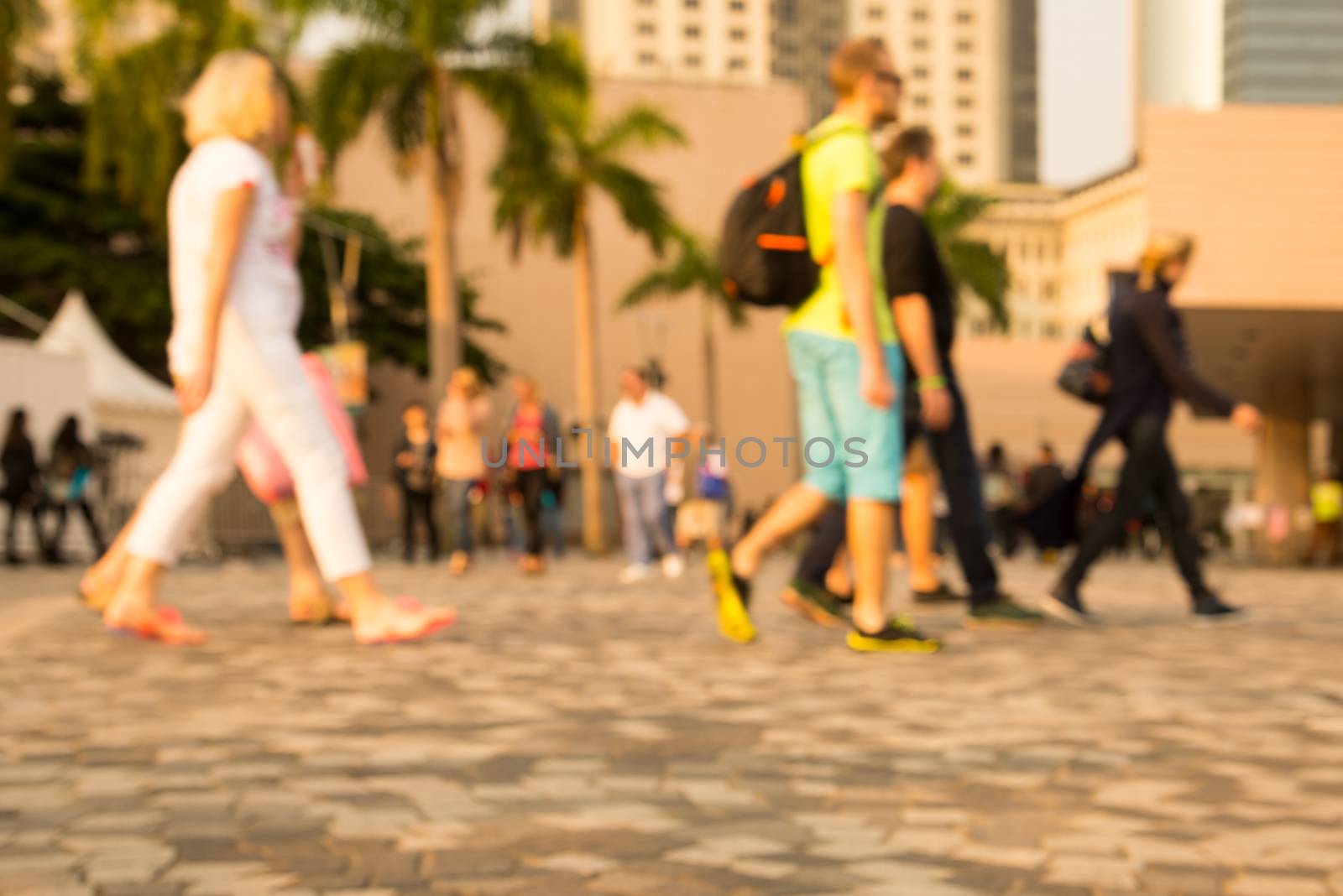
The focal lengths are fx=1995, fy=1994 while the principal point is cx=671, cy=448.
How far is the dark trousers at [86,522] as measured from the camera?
→ 19375 millimetres

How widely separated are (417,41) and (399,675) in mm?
21329

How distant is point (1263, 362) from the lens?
→ 31016 millimetres

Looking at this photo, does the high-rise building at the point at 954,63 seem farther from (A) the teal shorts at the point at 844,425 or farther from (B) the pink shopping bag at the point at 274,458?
(A) the teal shorts at the point at 844,425

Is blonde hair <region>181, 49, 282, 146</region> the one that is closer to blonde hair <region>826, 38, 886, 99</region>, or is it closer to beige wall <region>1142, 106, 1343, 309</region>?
blonde hair <region>826, 38, 886, 99</region>

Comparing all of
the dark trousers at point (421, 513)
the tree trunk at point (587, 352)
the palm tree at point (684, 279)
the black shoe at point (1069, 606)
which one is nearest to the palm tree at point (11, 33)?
the dark trousers at point (421, 513)

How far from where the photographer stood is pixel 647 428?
1449 centimetres

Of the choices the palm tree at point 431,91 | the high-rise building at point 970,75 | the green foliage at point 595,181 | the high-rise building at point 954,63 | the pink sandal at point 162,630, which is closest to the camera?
the pink sandal at point 162,630

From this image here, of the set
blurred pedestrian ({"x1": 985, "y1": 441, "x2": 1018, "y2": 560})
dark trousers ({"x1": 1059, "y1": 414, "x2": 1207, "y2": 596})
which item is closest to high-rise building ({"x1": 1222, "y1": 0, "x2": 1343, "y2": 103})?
blurred pedestrian ({"x1": 985, "y1": 441, "x2": 1018, "y2": 560})

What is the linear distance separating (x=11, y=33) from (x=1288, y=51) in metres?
155

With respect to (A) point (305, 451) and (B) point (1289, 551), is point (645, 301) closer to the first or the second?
(B) point (1289, 551)

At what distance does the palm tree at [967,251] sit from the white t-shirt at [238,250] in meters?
39.8

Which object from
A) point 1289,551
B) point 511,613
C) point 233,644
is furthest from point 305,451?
point 1289,551

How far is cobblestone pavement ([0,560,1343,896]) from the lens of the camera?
3.40 meters

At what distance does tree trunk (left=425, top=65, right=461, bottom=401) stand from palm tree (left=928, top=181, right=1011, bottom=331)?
2091 centimetres
